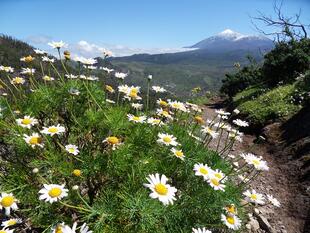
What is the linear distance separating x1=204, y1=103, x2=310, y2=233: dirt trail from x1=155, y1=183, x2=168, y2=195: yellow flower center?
244cm

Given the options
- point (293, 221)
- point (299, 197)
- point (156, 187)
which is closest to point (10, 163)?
point (156, 187)

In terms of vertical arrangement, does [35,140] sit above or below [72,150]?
above

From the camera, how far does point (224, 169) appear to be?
422 centimetres

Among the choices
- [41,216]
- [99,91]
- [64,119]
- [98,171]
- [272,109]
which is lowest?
[272,109]

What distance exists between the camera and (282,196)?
7.46 metres

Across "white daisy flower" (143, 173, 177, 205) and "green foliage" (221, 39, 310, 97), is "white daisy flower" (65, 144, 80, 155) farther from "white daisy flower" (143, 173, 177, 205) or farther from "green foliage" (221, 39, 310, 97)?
"green foliage" (221, 39, 310, 97)

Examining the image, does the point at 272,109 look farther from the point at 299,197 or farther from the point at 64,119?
the point at 64,119

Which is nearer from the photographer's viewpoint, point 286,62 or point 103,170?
point 103,170

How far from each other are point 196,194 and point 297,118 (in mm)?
8902

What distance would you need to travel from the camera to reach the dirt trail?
6025mm

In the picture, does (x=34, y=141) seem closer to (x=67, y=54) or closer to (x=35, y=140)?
(x=35, y=140)

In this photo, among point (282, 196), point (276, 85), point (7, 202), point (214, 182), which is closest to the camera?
point (7, 202)

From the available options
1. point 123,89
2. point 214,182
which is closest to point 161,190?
point 214,182

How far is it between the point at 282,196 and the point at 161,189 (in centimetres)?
534
